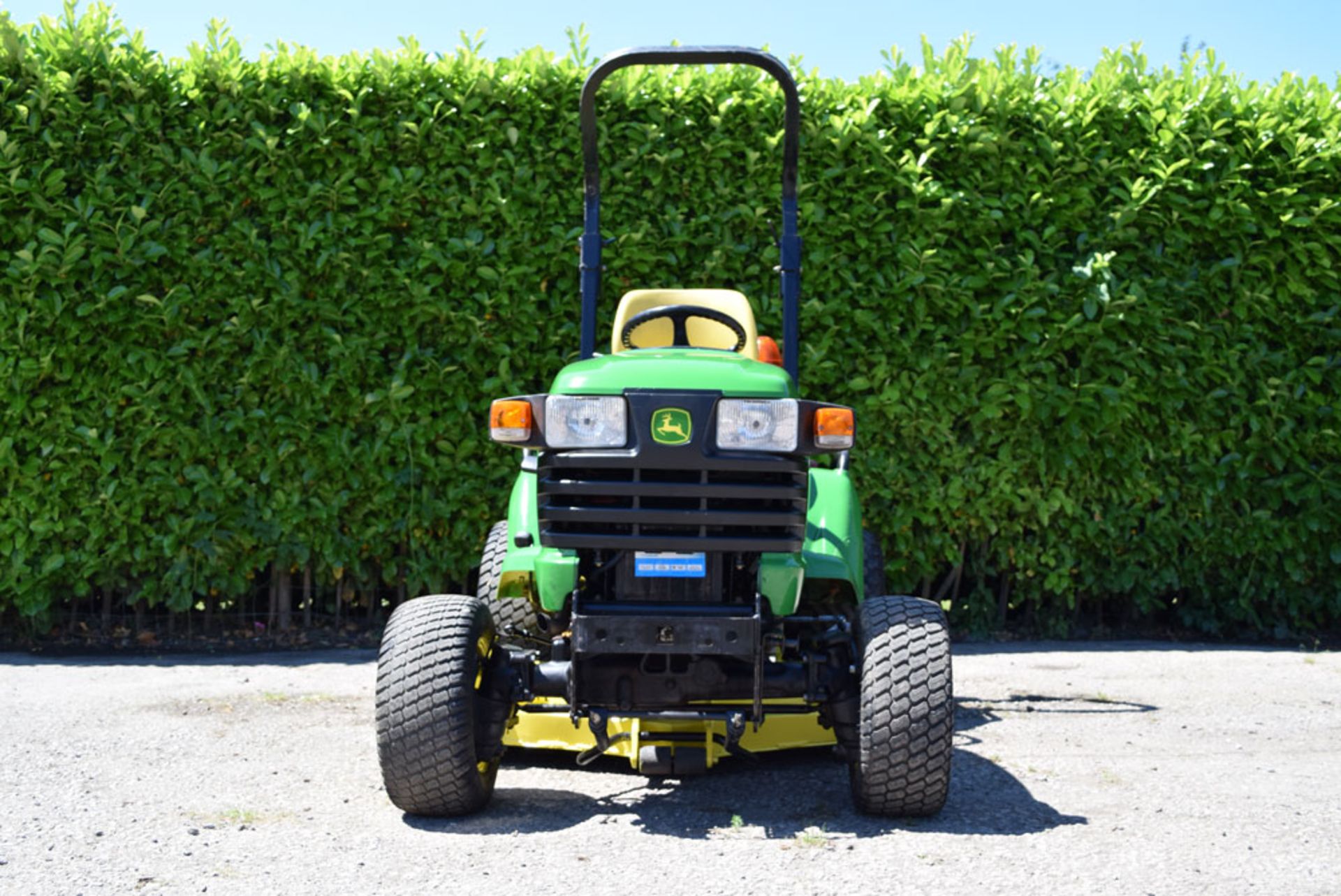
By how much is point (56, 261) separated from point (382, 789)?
3.97 meters

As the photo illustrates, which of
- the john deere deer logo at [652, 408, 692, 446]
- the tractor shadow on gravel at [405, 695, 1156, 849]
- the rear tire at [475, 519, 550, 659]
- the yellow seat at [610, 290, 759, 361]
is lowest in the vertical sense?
the tractor shadow on gravel at [405, 695, 1156, 849]

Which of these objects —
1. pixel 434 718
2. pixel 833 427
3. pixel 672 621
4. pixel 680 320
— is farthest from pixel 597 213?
pixel 434 718

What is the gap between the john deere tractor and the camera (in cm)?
428

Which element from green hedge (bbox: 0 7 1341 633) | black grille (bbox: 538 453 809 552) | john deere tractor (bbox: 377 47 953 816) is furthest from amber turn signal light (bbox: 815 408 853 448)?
green hedge (bbox: 0 7 1341 633)

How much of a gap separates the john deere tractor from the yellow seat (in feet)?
3.65

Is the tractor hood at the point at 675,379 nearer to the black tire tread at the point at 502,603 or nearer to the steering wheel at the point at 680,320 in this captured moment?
the steering wheel at the point at 680,320

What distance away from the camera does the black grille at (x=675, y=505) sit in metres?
4.31

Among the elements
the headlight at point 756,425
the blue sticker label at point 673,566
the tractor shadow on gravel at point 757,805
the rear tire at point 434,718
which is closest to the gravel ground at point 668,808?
the tractor shadow on gravel at point 757,805

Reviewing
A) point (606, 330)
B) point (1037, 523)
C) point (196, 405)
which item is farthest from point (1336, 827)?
point (196, 405)

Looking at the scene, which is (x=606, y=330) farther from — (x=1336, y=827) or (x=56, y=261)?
(x=1336, y=827)

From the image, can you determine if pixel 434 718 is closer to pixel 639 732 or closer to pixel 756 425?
pixel 639 732

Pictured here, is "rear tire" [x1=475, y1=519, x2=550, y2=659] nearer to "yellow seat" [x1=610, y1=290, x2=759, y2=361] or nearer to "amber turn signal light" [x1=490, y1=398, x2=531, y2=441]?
"amber turn signal light" [x1=490, y1=398, x2=531, y2=441]

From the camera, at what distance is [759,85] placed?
25.1 feet

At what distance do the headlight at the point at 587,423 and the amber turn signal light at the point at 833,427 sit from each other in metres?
0.60
